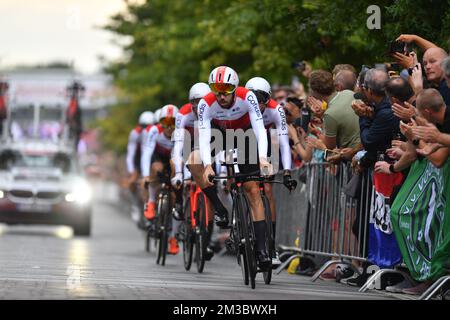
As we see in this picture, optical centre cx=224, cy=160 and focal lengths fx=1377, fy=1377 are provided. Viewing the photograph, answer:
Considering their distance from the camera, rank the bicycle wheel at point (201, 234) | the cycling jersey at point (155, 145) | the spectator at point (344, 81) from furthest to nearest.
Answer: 1. the cycling jersey at point (155, 145)
2. the bicycle wheel at point (201, 234)
3. the spectator at point (344, 81)

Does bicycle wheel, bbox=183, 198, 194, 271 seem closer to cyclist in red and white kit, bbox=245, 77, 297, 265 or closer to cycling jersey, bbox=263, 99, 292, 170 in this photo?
cyclist in red and white kit, bbox=245, 77, 297, 265

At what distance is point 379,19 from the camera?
15305 mm

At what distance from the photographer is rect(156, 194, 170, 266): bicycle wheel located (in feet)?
57.1

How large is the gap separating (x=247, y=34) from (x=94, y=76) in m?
79.8

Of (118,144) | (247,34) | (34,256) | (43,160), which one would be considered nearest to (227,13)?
(247,34)

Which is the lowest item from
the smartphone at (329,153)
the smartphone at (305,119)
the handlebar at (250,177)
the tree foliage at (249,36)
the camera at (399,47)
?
the handlebar at (250,177)

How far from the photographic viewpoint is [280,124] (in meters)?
14.5

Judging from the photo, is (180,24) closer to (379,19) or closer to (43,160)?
(43,160)

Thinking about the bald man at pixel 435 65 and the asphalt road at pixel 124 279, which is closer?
the asphalt road at pixel 124 279

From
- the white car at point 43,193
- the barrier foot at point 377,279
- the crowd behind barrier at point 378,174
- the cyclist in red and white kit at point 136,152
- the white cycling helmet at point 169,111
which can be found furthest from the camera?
the white car at point 43,193

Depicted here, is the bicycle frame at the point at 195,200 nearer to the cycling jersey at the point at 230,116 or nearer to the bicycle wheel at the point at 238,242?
the cycling jersey at the point at 230,116

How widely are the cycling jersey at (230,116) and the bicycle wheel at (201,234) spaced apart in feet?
5.72

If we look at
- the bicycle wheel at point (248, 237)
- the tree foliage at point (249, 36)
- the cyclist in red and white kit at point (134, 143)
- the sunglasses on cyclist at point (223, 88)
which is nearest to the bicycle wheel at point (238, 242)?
the bicycle wheel at point (248, 237)

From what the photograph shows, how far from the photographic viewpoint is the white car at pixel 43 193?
86.8 ft
